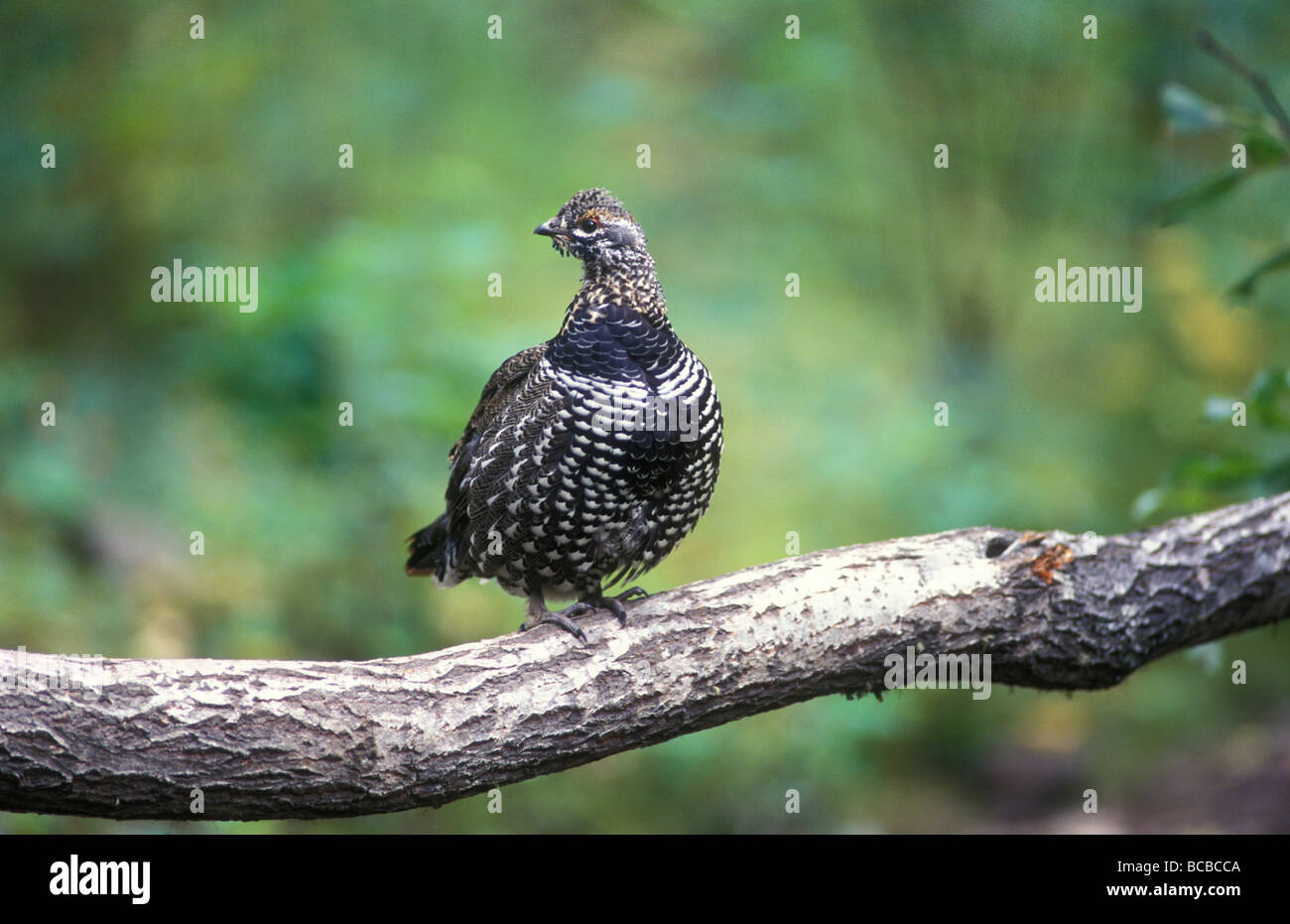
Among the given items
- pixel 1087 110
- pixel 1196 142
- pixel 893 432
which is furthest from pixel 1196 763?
pixel 1087 110

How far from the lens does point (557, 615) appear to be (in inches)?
135

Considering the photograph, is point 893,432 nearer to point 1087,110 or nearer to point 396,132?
point 1087,110

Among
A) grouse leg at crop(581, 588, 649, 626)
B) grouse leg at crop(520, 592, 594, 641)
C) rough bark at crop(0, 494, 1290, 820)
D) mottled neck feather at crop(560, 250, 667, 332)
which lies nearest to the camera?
rough bark at crop(0, 494, 1290, 820)

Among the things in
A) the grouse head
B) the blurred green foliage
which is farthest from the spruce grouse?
the blurred green foliage

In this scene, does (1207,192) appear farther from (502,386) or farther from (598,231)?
(502,386)

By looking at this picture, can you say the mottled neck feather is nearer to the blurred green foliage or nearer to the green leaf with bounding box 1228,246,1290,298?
the blurred green foliage

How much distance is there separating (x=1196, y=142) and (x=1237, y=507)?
14.7 ft

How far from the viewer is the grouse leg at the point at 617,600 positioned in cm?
344

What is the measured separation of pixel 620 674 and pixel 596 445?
0.76 meters

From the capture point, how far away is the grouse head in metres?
3.78

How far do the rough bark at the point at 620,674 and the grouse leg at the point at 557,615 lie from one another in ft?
0.17

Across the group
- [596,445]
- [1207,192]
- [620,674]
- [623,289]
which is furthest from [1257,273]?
[620,674]

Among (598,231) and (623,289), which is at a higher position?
(598,231)

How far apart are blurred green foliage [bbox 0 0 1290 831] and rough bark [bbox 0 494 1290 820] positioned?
6.83 feet
